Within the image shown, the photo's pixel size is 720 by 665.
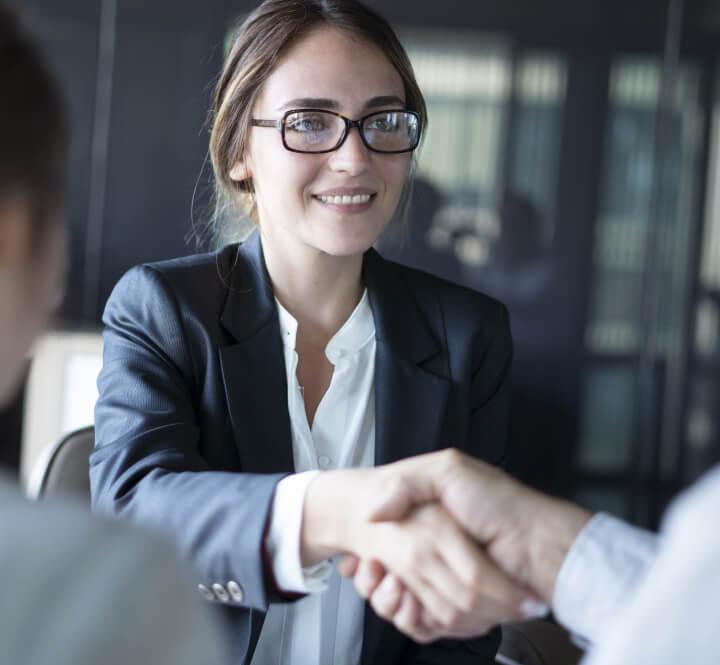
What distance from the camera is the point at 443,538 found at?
121cm

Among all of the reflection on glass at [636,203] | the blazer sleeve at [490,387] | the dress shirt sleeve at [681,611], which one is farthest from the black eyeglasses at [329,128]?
the reflection on glass at [636,203]

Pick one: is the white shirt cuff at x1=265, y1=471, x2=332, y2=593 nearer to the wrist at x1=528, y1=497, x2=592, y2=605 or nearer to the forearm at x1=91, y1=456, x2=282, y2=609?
the forearm at x1=91, y1=456, x2=282, y2=609

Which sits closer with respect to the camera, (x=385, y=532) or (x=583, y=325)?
(x=385, y=532)

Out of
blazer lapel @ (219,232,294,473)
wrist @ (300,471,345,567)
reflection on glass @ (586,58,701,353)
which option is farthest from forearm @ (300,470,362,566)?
reflection on glass @ (586,58,701,353)

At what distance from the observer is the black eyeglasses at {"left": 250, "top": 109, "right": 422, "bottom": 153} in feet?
5.67

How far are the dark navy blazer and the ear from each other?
0.37ft

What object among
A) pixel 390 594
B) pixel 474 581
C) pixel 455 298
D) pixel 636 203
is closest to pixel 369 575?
pixel 390 594

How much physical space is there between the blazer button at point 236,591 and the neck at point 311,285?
0.59 metres

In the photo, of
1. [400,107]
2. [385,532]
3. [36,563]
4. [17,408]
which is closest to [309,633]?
[385,532]

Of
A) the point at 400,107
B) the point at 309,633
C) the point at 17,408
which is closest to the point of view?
the point at 309,633

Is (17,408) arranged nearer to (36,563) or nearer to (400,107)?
(400,107)

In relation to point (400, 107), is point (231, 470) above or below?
below

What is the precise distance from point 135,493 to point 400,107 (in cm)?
77

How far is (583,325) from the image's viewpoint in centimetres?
401
